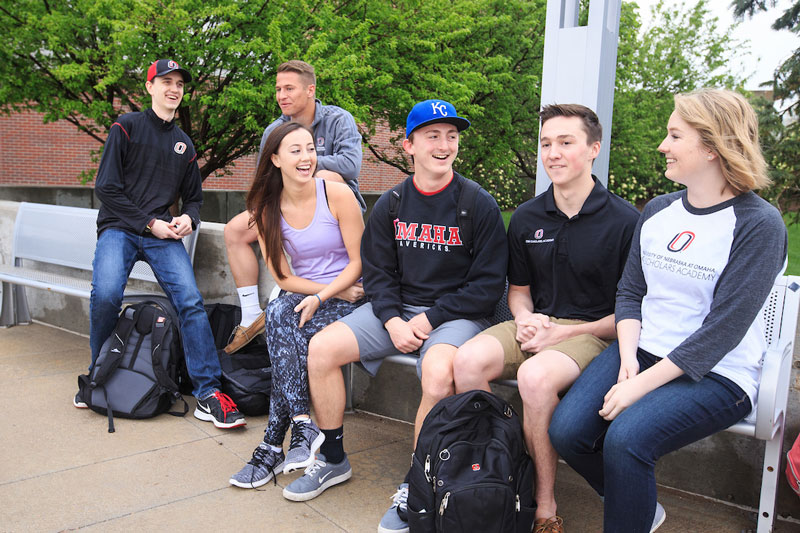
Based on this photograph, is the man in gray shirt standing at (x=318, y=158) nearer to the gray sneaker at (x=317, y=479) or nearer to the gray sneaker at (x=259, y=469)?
the gray sneaker at (x=259, y=469)

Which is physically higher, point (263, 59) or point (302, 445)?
point (263, 59)

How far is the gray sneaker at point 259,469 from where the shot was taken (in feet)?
10.5

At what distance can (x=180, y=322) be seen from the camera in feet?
13.8

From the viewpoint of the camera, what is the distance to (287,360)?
10.9ft

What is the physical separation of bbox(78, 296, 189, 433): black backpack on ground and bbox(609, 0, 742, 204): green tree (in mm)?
14178

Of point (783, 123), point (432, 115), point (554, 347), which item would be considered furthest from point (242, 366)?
point (783, 123)

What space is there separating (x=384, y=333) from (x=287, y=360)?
51cm

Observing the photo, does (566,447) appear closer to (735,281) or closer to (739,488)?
(735,281)

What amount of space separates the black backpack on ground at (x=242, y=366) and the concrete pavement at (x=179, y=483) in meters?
0.13

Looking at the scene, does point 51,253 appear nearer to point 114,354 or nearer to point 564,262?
point 114,354

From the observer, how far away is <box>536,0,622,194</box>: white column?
11.4ft

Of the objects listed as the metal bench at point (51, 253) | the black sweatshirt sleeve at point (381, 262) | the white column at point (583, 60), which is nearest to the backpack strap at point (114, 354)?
the metal bench at point (51, 253)

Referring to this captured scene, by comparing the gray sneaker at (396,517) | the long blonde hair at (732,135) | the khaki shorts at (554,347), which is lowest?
the gray sneaker at (396,517)

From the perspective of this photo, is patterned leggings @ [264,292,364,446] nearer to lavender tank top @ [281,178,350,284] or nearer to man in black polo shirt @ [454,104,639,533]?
lavender tank top @ [281,178,350,284]
